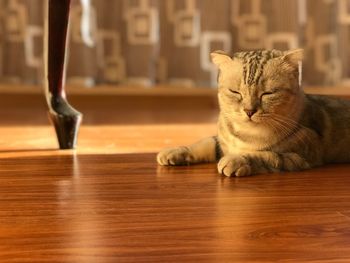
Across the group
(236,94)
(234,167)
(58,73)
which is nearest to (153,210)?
(234,167)

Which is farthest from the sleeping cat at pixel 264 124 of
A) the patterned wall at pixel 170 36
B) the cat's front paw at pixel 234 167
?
the patterned wall at pixel 170 36

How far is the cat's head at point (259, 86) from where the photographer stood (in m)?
1.21

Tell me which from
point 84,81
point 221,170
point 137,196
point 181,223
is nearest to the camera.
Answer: point 181,223

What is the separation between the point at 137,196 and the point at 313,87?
167cm

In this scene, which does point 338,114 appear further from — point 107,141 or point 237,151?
point 107,141

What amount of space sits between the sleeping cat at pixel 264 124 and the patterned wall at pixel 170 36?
3.70 ft

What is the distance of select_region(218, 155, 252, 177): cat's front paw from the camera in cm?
117

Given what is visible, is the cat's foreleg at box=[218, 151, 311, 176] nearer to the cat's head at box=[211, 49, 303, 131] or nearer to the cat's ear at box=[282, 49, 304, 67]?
the cat's head at box=[211, 49, 303, 131]

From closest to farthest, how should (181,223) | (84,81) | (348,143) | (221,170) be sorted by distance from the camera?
(181,223) < (221,170) < (348,143) < (84,81)

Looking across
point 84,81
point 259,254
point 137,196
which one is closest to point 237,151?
point 137,196

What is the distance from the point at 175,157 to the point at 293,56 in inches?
13.0

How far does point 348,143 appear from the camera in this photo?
137 centimetres

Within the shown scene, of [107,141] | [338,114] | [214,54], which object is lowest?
[107,141]

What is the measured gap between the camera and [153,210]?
2.92 ft
